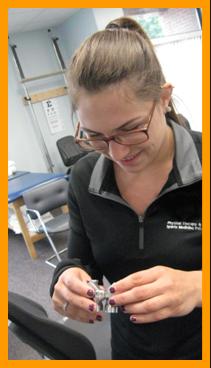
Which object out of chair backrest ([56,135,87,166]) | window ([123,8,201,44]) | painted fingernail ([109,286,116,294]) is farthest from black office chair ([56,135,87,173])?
painted fingernail ([109,286,116,294])

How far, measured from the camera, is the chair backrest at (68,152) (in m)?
4.86

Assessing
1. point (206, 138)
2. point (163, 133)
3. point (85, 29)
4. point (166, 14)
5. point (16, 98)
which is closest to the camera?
point (206, 138)

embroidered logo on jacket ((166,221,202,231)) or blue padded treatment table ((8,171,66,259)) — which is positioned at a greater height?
embroidered logo on jacket ((166,221,202,231))

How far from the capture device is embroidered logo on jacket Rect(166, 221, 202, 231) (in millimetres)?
814

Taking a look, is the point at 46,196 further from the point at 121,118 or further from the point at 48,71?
the point at 48,71

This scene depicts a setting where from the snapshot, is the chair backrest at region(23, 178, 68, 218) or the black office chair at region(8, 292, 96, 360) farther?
the chair backrest at region(23, 178, 68, 218)

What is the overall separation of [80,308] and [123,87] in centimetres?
54

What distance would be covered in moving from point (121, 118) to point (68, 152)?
423 cm

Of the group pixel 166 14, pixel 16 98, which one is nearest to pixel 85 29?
pixel 166 14

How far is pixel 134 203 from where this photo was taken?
2.96 feet

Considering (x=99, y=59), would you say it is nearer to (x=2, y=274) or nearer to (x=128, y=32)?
(x=128, y=32)

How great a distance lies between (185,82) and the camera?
4.58 metres

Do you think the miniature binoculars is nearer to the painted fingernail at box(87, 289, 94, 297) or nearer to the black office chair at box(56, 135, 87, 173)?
the painted fingernail at box(87, 289, 94, 297)

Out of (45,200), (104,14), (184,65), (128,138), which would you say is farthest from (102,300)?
(104,14)
